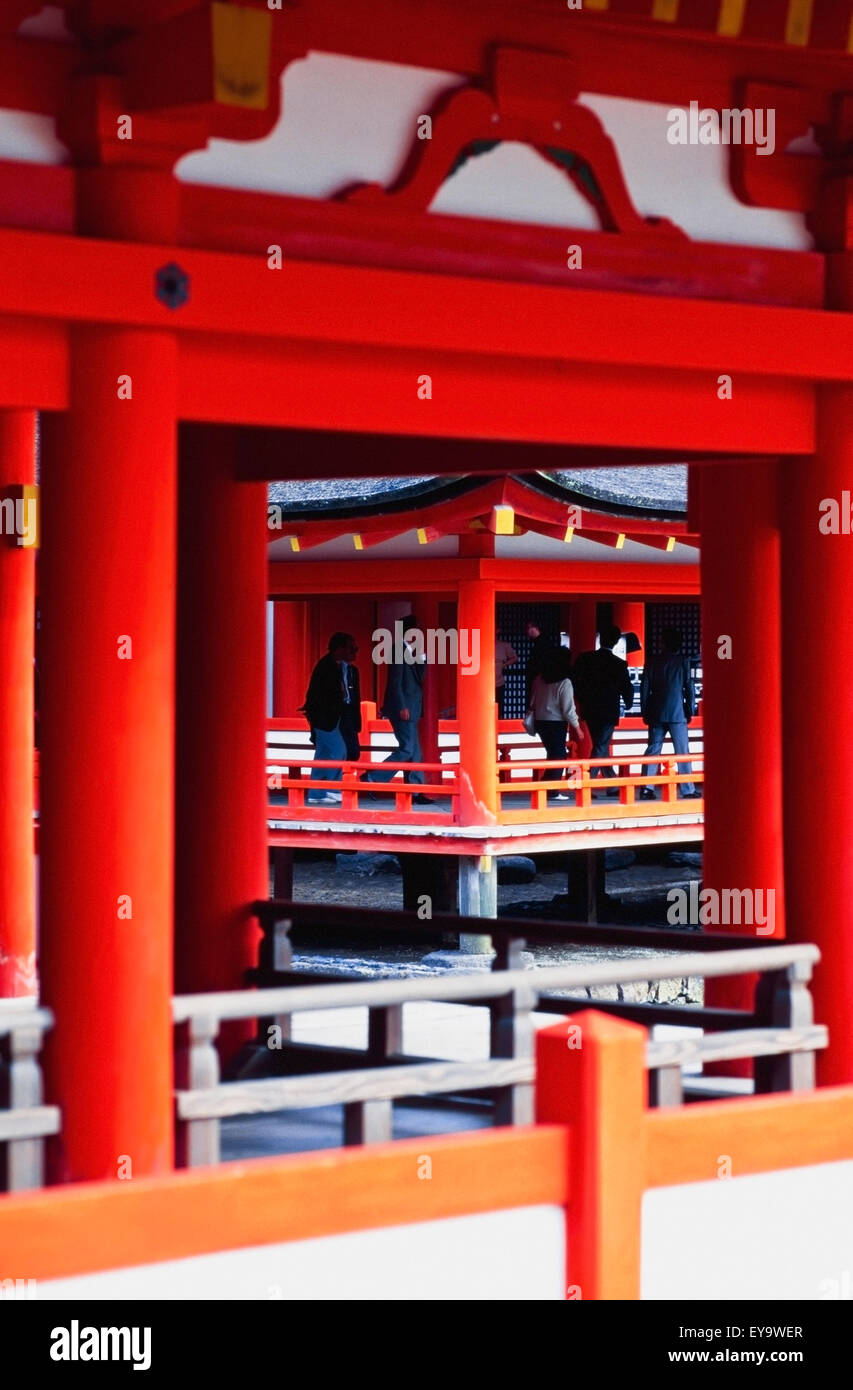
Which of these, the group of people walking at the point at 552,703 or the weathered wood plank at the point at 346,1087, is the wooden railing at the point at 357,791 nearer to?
the group of people walking at the point at 552,703

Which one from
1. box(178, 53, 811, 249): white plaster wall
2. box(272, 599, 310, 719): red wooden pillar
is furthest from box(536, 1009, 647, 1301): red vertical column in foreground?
box(272, 599, 310, 719): red wooden pillar

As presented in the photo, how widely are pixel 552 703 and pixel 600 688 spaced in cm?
96

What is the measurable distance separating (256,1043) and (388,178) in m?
3.62

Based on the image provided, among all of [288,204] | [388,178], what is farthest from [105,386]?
[388,178]

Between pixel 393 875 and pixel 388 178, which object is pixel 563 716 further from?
pixel 388 178

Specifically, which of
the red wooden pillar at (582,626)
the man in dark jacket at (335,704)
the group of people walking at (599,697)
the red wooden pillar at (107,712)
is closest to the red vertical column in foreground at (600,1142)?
the red wooden pillar at (107,712)

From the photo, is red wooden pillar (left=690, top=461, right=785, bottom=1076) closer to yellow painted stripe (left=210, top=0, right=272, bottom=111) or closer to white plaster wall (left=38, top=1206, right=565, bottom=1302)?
white plaster wall (left=38, top=1206, right=565, bottom=1302)

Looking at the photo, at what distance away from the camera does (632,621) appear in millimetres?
25531

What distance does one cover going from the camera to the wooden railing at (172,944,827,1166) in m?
5.32

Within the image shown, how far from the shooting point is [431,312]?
6.10 meters

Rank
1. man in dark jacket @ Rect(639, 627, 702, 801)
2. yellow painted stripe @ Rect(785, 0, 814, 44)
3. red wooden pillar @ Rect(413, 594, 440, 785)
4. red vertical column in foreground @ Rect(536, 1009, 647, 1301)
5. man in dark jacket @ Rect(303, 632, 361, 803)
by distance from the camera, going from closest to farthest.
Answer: red vertical column in foreground @ Rect(536, 1009, 647, 1301) → yellow painted stripe @ Rect(785, 0, 814, 44) → man in dark jacket @ Rect(303, 632, 361, 803) → man in dark jacket @ Rect(639, 627, 702, 801) → red wooden pillar @ Rect(413, 594, 440, 785)

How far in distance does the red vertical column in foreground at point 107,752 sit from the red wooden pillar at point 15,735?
615 centimetres

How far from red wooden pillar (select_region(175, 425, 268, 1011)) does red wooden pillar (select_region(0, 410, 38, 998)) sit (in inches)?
142

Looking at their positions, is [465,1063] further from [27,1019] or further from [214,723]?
[214,723]
